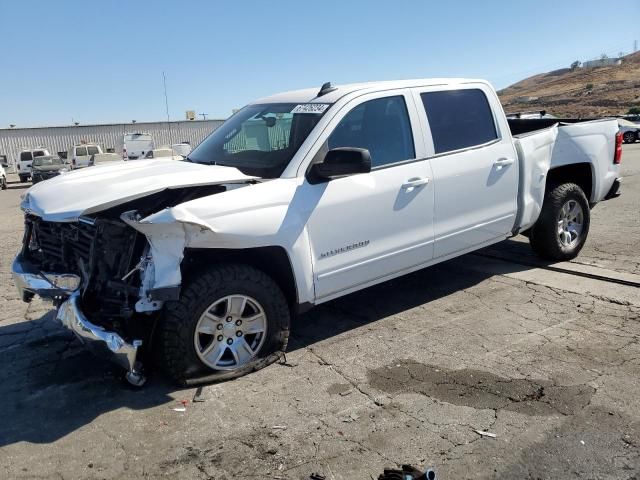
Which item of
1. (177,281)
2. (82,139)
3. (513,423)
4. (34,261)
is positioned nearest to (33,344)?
(34,261)

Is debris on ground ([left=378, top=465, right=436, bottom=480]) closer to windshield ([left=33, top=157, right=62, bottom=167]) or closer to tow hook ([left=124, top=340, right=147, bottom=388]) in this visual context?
tow hook ([left=124, top=340, right=147, bottom=388])

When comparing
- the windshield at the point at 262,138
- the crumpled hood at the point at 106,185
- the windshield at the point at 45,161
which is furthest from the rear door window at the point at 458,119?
the windshield at the point at 45,161

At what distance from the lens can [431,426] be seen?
10.9ft

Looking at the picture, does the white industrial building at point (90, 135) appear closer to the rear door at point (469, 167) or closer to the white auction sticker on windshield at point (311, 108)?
the rear door at point (469, 167)

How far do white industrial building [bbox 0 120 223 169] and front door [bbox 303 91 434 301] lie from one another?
35.9m

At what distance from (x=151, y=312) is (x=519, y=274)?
4.06 meters

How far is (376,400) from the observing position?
3.66 m

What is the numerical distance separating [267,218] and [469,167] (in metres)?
2.13

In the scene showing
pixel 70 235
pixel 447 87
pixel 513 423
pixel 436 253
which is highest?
pixel 447 87

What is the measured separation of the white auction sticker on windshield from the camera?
4488mm

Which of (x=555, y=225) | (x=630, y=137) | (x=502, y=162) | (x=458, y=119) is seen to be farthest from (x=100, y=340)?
(x=630, y=137)

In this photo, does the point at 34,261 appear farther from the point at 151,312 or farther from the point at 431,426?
the point at 431,426

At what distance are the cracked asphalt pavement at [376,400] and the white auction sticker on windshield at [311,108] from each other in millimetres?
1840

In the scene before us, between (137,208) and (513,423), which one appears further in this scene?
(137,208)
